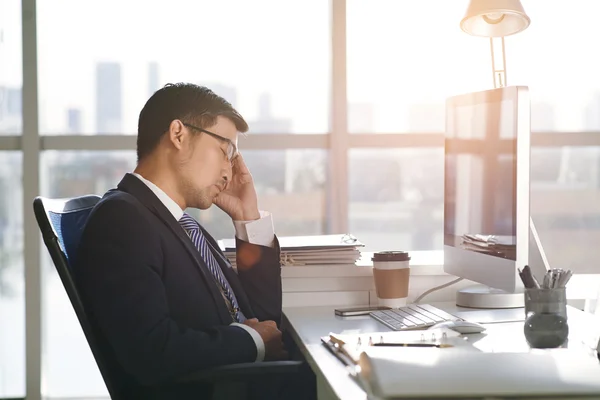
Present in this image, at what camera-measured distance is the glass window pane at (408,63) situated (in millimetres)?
3576

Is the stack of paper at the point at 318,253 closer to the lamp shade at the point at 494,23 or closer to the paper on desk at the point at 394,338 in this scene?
the paper on desk at the point at 394,338

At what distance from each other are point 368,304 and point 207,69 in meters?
1.67

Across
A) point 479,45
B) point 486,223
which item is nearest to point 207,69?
point 479,45

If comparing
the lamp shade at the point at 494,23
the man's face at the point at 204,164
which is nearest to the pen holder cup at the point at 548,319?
Result: the man's face at the point at 204,164

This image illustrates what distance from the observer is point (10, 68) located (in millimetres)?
3449

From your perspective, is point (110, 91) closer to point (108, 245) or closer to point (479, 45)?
point (479, 45)

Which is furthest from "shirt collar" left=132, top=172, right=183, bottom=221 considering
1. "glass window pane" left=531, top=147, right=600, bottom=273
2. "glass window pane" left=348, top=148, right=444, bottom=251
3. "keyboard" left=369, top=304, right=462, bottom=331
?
"glass window pane" left=531, top=147, right=600, bottom=273

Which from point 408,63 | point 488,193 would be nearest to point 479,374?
point 488,193

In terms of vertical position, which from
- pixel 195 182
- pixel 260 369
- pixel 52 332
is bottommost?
pixel 52 332

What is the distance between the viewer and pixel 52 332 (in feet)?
11.7

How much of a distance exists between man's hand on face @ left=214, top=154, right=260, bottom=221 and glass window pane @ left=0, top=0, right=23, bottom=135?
1.54 metres

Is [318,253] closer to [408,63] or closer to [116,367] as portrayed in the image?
[116,367]

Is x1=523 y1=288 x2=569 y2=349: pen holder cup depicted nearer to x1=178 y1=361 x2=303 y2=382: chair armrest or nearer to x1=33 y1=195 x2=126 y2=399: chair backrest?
x1=178 y1=361 x2=303 y2=382: chair armrest

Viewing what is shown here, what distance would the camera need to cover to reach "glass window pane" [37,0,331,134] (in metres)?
3.53
